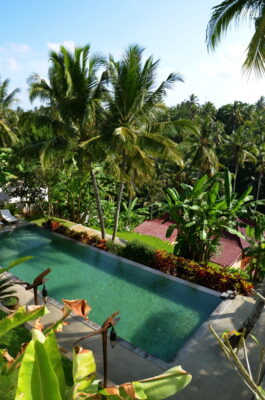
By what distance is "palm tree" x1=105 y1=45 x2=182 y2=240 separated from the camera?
31.0 feet

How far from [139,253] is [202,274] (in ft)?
7.78

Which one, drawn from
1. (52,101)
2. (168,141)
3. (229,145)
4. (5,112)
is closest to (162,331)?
(168,141)

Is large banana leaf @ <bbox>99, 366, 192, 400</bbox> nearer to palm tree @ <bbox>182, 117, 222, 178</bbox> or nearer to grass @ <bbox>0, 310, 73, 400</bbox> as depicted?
grass @ <bbox>0, 310, 73, 400</bbox>

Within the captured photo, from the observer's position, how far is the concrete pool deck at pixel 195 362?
4.82m

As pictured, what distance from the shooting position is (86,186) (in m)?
14.9

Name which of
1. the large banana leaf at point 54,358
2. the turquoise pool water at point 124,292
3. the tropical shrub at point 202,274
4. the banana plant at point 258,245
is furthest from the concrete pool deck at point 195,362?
the large banana leaf at point 54,358

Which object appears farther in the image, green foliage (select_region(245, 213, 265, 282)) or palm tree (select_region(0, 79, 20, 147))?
palm tree (select_region(0, 79, 20, 147))

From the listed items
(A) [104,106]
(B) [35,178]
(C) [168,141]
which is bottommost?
(B) [35,178]

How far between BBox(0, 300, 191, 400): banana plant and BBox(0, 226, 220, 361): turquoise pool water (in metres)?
4.37

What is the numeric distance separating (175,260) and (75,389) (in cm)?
778

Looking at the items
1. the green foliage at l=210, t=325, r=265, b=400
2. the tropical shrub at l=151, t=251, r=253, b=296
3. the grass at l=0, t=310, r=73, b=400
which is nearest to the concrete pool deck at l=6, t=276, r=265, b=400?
the grass at l=0, t=310, r=73, b=400

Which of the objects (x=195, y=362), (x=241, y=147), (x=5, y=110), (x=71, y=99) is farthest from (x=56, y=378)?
(x=241, y=147)

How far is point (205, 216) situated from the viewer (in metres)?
9.47

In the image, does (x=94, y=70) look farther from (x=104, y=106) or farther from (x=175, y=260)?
(x=175, y=260)
